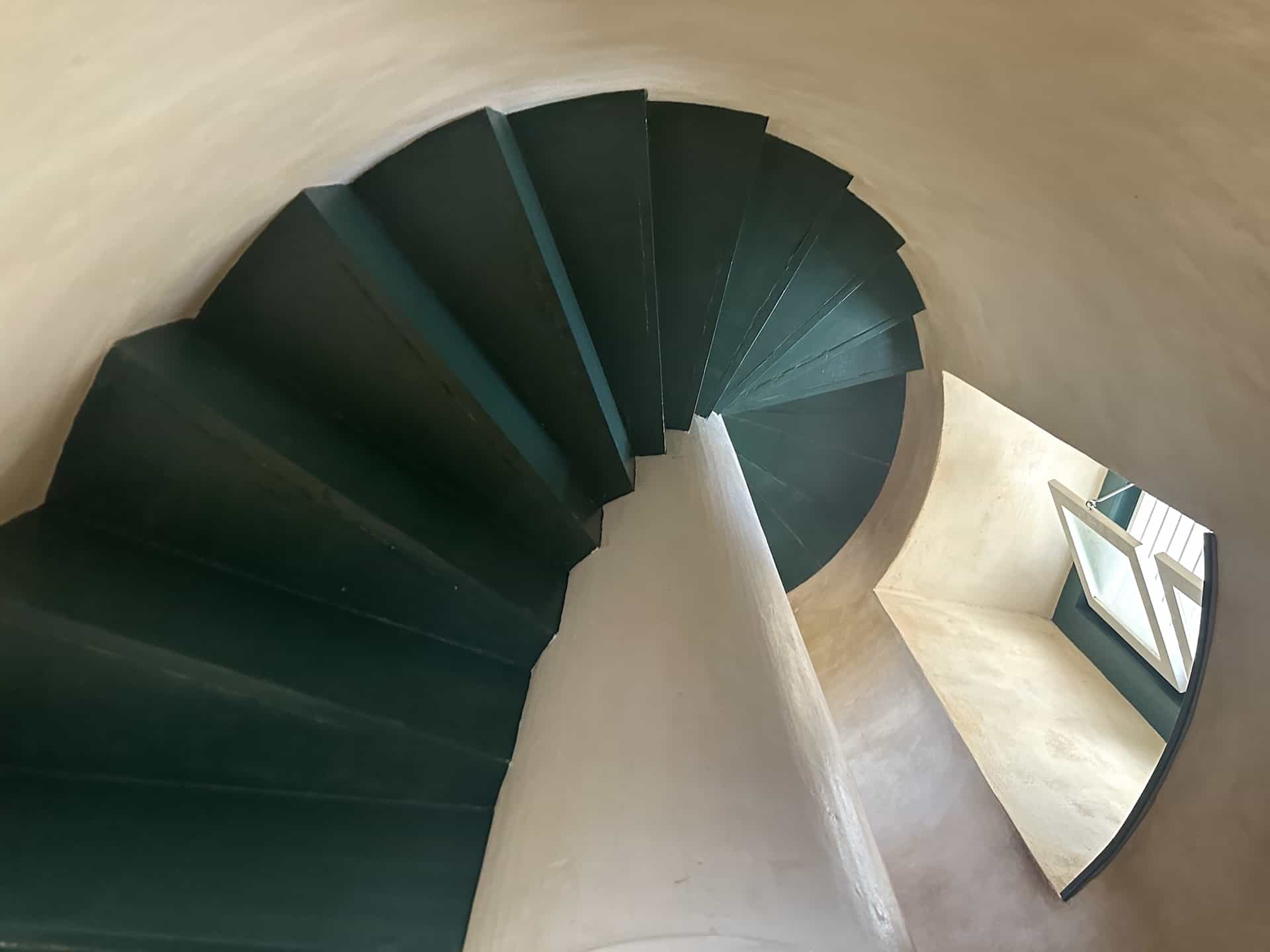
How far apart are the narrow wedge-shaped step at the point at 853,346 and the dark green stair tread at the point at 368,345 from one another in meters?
1.49

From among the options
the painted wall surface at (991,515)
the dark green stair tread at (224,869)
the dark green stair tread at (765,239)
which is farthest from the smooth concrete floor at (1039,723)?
the dark green stair tread at (224,869)

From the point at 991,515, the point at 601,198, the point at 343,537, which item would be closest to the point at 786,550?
the point at 991,515

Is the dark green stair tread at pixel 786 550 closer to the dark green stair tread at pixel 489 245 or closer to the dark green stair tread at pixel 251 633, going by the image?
the dark green stair tread at pixel 489 245

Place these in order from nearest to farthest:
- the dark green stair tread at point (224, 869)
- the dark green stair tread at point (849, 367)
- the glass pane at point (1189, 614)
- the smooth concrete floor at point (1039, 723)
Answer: the dark green stair tread at point (224, 869) < the glass pane at point (1189, 614) < the smooth concrete floor at point (1039, 723) < the dark green stair tread at point (849, 367)

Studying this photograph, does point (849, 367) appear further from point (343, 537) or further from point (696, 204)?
point (343, 537)

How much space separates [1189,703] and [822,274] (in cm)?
168

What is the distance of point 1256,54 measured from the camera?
1.07m

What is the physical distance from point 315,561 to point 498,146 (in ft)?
3.07

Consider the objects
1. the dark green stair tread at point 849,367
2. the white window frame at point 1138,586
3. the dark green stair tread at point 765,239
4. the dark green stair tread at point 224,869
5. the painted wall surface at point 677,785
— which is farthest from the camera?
Result: the dark green stair tread at point 849,367

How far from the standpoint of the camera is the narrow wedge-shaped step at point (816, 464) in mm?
4031

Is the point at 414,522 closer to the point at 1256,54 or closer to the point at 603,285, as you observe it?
the point at 603,285

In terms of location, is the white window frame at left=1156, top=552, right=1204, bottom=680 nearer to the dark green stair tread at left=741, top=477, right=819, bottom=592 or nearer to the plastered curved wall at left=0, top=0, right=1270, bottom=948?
the plastered curved wall at left=0, top=0, right=1270, bottom=948

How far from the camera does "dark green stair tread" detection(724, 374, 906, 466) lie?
3.92 metres

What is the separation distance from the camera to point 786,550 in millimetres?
4316
